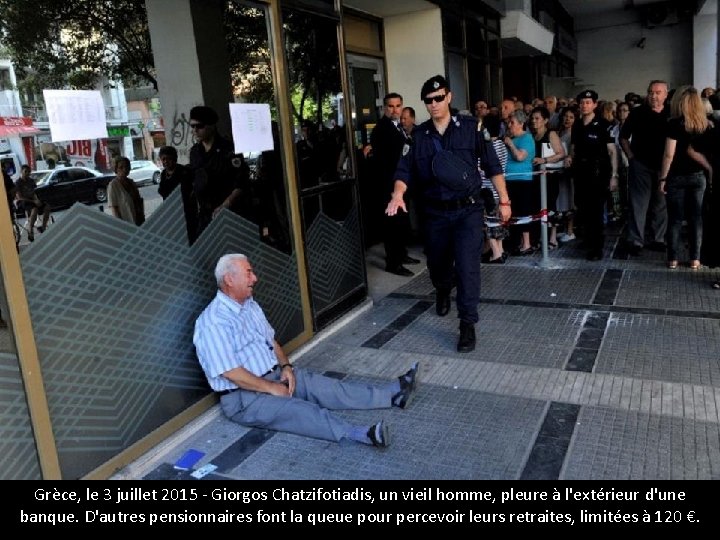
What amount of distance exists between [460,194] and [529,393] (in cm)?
149

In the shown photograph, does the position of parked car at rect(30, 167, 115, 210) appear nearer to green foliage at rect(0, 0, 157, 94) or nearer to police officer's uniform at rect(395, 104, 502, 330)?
green foliage at rect(0, 0, 157, 94)

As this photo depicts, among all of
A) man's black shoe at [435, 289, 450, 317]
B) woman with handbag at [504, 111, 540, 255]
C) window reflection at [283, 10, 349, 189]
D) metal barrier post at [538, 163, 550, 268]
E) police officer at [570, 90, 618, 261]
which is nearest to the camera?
window reflection at [283, 10, 349, 189]

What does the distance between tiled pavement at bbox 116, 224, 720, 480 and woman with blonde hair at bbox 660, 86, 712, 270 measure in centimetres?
37

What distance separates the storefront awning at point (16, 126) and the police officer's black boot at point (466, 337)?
300cm

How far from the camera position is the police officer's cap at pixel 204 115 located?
3732 mm

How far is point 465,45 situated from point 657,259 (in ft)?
13.7

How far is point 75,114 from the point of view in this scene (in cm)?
293

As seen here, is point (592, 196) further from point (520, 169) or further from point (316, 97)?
point (316, 97)

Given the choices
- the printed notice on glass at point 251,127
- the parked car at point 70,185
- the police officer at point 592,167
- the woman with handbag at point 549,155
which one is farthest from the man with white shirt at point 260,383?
the woman with handbag at point 549,155

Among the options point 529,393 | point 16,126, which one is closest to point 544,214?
point 529,393

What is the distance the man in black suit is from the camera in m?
6.52

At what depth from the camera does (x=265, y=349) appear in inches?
142

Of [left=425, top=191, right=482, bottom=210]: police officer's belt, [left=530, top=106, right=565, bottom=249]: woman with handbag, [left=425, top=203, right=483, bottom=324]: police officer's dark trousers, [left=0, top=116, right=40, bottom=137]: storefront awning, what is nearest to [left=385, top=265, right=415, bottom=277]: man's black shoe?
[left=530, top=106, right=565, bottom=249]: woman with handbag

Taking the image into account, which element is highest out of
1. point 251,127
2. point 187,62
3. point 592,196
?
point 187,62
